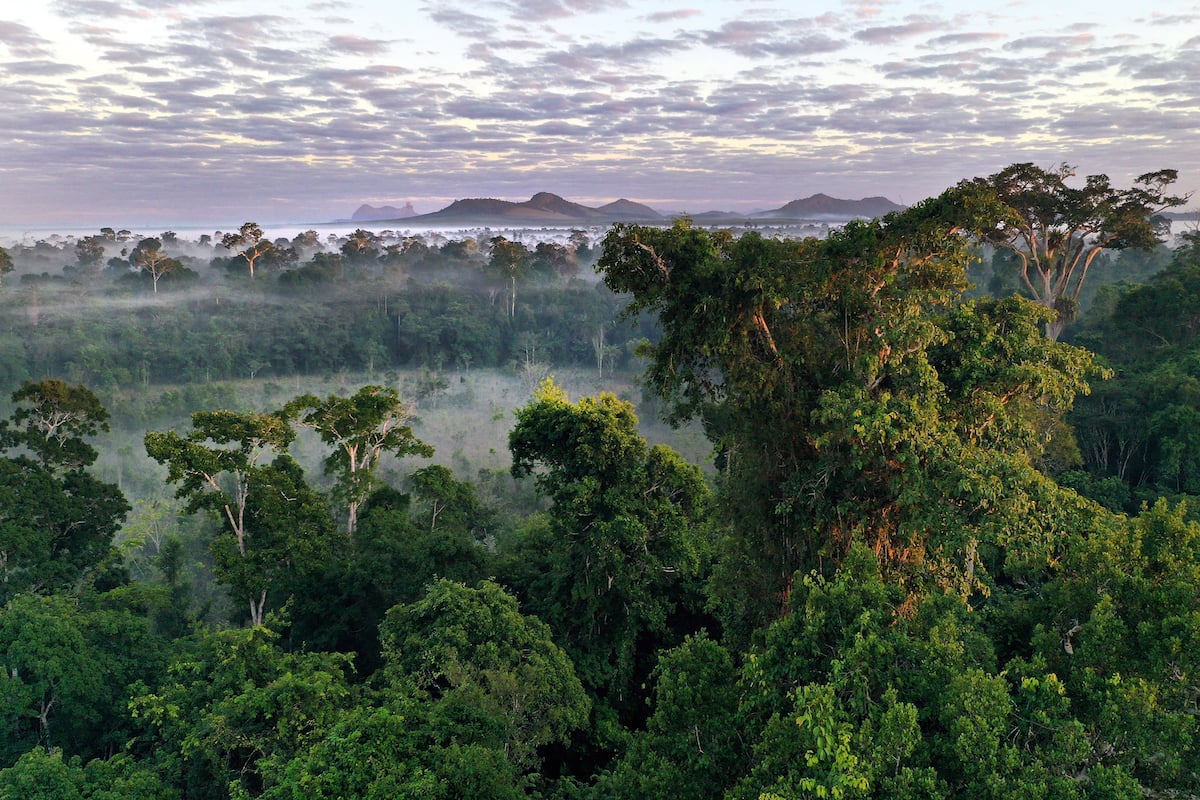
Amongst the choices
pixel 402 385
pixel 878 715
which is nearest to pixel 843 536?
pixel 878 715

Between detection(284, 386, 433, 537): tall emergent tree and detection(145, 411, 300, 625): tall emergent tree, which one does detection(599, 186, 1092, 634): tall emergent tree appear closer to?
detection(284, 386, 433, 537): tall emergent tree

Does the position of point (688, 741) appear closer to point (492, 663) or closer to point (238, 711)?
point (492, 663)

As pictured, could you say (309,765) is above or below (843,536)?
A: below

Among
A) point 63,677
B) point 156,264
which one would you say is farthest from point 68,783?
point 156,264

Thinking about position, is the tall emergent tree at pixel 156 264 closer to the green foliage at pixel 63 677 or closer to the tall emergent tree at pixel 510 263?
the tall emergent tree at pixel 510 263

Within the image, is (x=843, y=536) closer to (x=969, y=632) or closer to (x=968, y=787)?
(x=969, y=632)

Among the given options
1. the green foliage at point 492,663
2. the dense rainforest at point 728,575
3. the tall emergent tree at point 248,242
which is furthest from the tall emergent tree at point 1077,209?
the tall emergent tree at point 248,242
